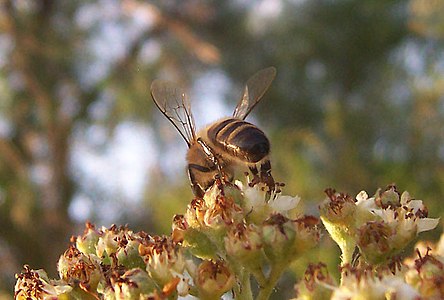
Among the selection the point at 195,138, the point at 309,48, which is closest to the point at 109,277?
the point at 195,138

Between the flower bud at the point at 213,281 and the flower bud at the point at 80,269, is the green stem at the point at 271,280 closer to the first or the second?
the flower bud at the point at 213,281

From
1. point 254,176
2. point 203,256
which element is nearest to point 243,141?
point 254,176

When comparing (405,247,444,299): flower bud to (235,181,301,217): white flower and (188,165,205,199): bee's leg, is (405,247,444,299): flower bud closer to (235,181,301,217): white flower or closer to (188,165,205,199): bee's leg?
(235,181,301,217): white flower

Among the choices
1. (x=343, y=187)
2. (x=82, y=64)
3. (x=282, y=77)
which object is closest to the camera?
(x=343, y=187)

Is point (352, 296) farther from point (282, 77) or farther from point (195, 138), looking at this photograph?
point (282, 77)

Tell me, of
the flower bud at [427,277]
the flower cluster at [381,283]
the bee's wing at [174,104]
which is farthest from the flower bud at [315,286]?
the bee's wing at [174,104]
